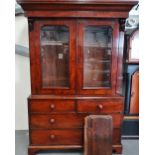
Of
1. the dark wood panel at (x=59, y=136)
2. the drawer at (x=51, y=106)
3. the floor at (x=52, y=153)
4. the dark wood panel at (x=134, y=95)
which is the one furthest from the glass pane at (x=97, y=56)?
the floor at (x=52, y=153)

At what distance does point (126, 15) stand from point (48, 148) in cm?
159

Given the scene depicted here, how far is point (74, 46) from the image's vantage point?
1939mm

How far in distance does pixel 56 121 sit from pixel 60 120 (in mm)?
43

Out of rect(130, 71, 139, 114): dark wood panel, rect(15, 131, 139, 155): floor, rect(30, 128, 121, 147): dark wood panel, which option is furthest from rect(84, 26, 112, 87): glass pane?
rect(15, 131, 139, 155): floor

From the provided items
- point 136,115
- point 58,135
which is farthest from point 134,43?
point 58,135

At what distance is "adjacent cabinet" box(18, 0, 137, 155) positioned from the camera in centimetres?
191

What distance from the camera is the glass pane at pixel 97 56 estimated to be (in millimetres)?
1989

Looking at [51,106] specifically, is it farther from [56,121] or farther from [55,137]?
[55,137]

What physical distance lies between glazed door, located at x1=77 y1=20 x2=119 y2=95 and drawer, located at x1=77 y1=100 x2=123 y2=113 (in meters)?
0.10

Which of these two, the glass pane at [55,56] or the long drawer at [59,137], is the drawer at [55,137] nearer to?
the long drawer at [59,137]

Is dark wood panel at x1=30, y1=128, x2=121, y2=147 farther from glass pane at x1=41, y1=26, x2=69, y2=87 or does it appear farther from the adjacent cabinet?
glass pane at x1=41, y1=26, x2=69, y2=87

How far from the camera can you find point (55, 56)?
2.07 m

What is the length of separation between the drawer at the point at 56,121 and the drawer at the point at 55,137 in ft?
0.19

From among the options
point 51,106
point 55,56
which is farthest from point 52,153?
point 55,56
